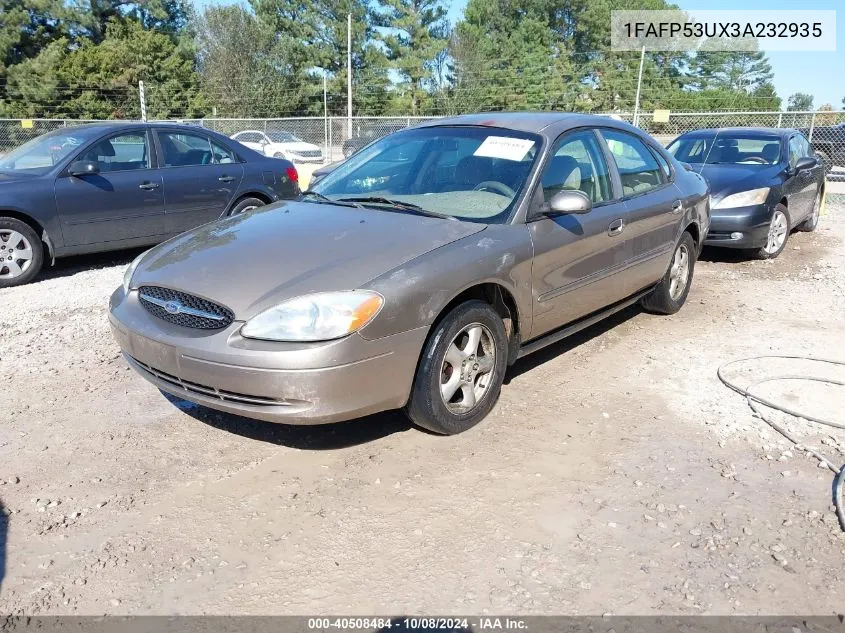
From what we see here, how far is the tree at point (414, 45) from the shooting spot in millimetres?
47094

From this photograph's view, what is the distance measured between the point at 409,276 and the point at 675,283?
3.32 metres

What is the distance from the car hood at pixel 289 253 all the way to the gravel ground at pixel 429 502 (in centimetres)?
84

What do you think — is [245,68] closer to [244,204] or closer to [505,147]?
[244,204]

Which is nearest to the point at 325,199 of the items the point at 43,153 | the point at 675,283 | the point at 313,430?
the point at 313,430

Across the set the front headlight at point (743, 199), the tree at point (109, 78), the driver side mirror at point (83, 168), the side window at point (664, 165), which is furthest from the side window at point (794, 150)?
the tree at point (109, 78)

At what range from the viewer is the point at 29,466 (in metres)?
→ 3.38

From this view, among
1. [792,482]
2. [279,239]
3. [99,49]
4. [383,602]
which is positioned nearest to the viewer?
[383,602]

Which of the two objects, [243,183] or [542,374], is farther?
[243,183]

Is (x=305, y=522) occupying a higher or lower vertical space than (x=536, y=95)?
lower

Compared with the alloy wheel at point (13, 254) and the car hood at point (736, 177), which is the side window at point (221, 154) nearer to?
the alloy wheel at point (13, 254)

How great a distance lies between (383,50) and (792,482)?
4922 cm

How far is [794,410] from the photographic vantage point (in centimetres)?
405

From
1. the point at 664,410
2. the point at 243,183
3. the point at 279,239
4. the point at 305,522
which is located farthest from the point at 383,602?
the point at 243,183

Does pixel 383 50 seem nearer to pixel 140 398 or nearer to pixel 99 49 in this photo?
pixel 99 49
